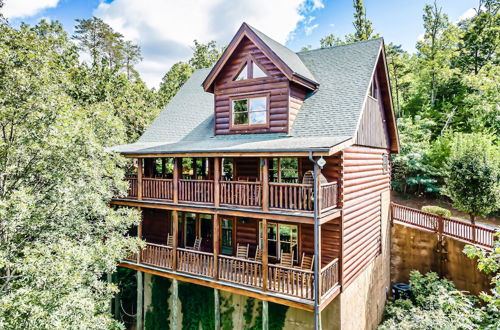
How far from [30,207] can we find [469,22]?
43411 mm

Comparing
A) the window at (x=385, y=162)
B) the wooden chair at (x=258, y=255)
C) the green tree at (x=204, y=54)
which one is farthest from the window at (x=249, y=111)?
the green tree at (x=204, y=54)

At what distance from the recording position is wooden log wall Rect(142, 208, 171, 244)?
15734 millimetres

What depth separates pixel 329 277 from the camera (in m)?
9.18

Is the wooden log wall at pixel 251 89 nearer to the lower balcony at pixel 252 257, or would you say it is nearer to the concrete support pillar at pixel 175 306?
the lower balcony at pixel 252 257

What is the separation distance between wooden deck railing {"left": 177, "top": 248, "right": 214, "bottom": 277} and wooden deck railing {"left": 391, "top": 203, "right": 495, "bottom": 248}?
11272 millimetres

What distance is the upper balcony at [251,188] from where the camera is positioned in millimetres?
9234

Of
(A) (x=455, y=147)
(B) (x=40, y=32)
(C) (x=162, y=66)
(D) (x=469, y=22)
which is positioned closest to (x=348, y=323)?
(A) (x=455, y=147)

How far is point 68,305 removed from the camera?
25.1ft

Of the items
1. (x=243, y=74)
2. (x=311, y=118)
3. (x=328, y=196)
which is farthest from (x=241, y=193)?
(x=243, y=74)

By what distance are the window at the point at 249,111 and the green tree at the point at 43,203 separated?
18.9 ft

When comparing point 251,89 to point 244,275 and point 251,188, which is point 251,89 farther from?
point 244,275

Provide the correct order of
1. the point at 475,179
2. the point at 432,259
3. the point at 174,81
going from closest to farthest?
the point at 432,259
the point at 475,179
the point at 174,81

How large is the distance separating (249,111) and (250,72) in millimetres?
1712

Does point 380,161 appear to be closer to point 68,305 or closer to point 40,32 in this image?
point 68,305
